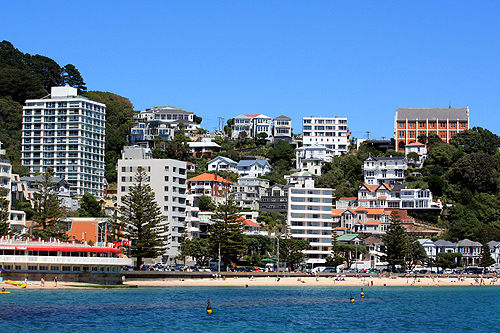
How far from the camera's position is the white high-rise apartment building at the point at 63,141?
125 meters

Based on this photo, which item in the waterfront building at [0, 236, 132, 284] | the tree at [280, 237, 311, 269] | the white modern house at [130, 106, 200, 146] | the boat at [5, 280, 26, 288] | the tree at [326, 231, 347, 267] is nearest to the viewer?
the boat at [5, 280, 26, 288]

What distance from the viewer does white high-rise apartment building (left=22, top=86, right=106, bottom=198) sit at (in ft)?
410

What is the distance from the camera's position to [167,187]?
3696 inches

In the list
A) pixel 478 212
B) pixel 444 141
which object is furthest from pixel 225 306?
pixel 444 141

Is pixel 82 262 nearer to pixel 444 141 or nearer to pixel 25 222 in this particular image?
pixel 25 222

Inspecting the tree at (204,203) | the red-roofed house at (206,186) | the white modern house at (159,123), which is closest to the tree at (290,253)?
the tree at (204,203)

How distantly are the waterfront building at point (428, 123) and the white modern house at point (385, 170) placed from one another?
44.1 feet

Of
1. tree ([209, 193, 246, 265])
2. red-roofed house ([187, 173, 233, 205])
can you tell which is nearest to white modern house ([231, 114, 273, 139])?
red-roofed house ([187, 173, 233, 205])

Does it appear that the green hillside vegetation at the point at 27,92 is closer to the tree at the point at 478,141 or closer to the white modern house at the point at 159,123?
the white modern house at the point at 159,123

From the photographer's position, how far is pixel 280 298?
64.2 m

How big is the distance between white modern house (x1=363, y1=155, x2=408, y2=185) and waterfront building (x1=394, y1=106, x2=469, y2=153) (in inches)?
529

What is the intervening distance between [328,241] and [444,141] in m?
52.3

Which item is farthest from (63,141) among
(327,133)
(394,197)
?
(394,197)

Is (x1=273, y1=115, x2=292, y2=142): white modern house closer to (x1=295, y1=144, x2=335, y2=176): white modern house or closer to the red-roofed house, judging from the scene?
(x1=295, y1=144, x2=335, y2=176): white modern house
